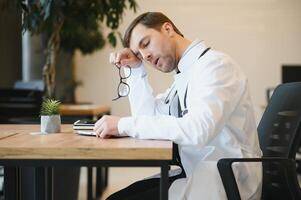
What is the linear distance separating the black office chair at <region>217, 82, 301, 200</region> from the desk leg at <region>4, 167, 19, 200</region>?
32.3 inches

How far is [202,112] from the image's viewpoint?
1396mm

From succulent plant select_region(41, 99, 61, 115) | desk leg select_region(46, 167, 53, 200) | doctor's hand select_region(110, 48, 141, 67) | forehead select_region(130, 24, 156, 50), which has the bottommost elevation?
desk leg select_region(46, 167, 53, 200)

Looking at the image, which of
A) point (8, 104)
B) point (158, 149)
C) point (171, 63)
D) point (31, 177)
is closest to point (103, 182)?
point (8, 104)

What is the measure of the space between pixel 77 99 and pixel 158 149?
550 centimetres

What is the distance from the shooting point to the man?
1.40 metres

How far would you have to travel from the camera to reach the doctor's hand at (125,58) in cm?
191

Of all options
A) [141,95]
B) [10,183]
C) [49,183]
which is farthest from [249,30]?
[10,183]

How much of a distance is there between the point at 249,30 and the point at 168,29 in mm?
5022

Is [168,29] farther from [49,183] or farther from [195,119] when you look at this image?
[49,183]

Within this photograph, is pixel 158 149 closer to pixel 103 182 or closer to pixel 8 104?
pixel 8 104

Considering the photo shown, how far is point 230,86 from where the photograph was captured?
150 cm

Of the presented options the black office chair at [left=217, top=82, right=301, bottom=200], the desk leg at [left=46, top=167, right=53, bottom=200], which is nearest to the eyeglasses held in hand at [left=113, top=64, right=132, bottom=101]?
the desk leg at [left=46, top=167, right=53, bottom=200]

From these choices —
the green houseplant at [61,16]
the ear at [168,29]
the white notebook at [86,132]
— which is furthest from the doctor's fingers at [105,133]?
the green houseplant at [61,16]

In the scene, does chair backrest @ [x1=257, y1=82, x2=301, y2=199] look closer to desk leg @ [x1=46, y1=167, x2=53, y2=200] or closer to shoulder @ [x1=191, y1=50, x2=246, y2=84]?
shoulder @ [x1=191, y1=50, x2=246, y2=84]
